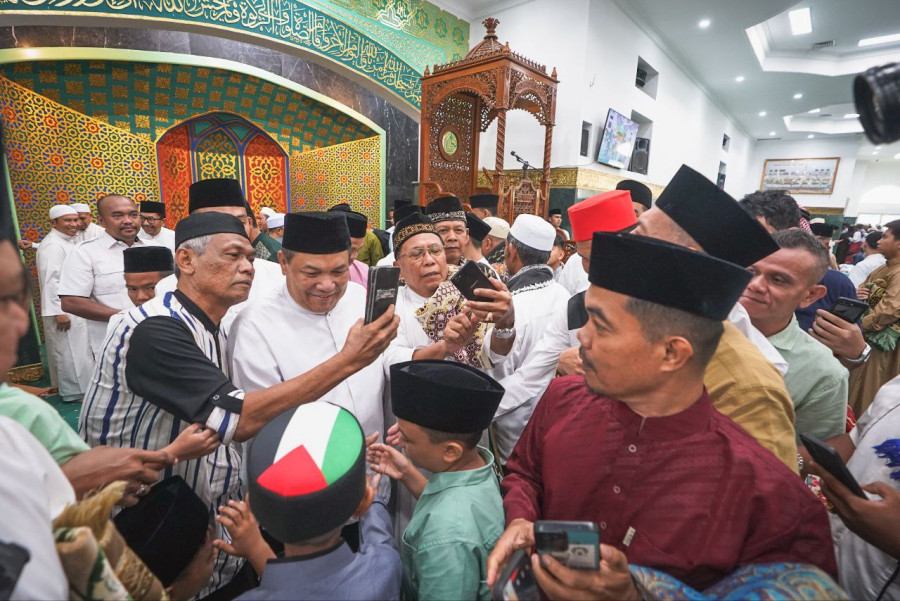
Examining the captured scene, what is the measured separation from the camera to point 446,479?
1.28 metres

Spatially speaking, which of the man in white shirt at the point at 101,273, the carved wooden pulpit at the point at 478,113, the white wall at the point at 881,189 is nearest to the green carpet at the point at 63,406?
the man in white shirt at the point at 101,273

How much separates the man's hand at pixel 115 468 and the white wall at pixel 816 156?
21.7m

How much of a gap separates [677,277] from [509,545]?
78 cm

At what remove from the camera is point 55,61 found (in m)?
5.46

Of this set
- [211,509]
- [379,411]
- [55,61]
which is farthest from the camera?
[55,61]

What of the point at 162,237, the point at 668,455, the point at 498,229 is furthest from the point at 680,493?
the point at 162,237

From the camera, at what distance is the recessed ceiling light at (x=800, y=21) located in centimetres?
823

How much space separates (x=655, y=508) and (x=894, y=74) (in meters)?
1.11

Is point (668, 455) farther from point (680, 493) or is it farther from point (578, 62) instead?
point (578, 62)

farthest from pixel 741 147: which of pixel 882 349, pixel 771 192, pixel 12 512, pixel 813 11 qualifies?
pixel 12 512

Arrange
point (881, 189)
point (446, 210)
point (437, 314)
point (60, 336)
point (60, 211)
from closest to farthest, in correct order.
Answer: point (437, 314) → point (446, 210) → point (60, 336) → point (60, 211) → point (881, 189)

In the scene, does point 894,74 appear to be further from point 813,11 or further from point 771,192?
point 813,11

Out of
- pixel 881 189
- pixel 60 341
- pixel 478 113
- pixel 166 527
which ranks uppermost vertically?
pixel 881 189

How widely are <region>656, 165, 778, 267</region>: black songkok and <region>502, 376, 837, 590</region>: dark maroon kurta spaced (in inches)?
24.8
